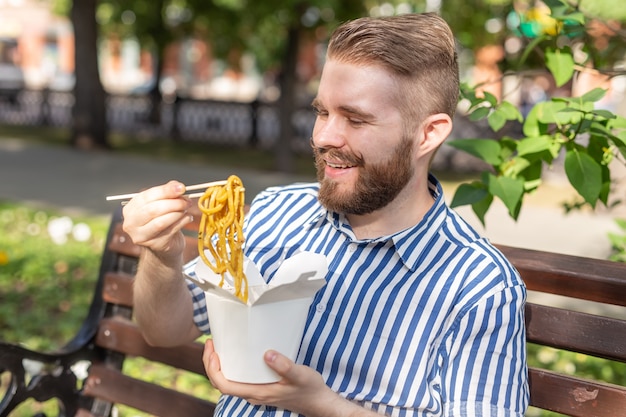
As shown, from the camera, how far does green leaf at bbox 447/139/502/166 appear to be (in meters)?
2.36

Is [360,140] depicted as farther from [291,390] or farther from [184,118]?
[184,118]

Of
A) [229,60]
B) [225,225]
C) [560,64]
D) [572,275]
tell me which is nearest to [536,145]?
[560,64]

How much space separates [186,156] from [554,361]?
11.0 meters

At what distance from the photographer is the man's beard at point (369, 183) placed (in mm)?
1799

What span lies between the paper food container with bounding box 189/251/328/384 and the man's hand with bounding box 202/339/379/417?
0.06ft

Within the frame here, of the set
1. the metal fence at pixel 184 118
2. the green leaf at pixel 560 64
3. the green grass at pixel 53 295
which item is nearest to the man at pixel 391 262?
the green leaf at pixel 560 64

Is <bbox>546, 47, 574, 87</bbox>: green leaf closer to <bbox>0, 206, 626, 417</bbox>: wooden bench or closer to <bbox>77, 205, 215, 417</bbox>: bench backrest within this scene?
<bbox>0, 206, 626, 417</bbox>: wooden bench

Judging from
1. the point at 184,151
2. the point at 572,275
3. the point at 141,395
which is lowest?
the point at 184,151

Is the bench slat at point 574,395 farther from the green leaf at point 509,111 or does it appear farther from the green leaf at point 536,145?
the green leaf at point 509,111

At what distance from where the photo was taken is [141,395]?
2557 millimetres

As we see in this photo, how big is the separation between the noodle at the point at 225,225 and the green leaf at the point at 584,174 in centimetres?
105

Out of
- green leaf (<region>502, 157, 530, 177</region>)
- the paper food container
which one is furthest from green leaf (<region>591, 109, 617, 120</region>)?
the paper food container

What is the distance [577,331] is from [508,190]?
1.61 feet

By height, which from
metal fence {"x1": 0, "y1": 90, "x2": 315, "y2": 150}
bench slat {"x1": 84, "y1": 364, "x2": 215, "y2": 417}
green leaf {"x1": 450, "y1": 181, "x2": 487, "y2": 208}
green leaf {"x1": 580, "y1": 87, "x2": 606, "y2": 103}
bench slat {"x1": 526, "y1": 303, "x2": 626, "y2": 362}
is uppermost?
green leaf {"x1": 580, "y1": 87, "x2": 606, "y2": 103}
